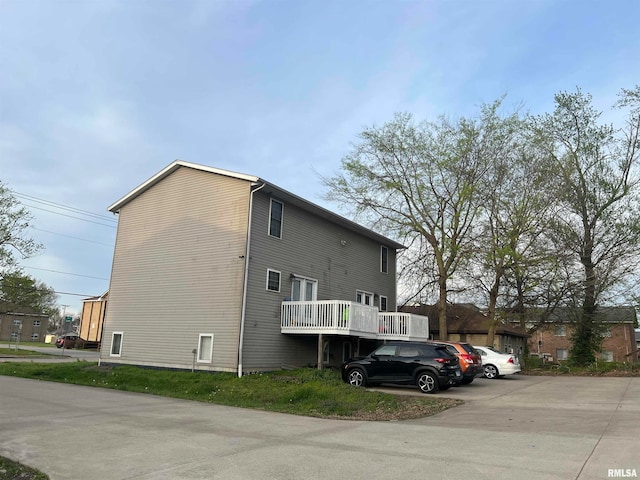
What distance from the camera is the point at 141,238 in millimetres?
21281

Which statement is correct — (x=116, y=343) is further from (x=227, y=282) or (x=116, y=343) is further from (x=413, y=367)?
(x=413, y=367)

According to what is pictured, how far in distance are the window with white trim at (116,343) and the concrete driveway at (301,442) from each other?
7270mm

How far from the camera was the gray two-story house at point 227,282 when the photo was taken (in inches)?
704

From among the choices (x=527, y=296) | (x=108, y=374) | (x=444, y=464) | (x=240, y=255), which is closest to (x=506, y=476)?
(x=444, y=464)

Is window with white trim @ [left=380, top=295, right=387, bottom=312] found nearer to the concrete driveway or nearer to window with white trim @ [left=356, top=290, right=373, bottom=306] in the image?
window with white trim @ [left=356, top=290, right=373, bottom=306]

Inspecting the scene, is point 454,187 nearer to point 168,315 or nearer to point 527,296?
point 527,296

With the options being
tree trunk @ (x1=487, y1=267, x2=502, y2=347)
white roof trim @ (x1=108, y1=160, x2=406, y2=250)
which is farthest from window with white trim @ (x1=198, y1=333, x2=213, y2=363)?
tree trunk @ (x1=487, y1=267, x2=502, y2=347)

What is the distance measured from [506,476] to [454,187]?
2280cm

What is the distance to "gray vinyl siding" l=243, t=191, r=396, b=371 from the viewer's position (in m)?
18.0

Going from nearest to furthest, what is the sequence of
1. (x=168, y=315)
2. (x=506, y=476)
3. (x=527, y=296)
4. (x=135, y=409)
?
1. (x=506, y=476)
2. (x=135, y=409)
3. (x=168, y=315)
4. (x=527, y=296)

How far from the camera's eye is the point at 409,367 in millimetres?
15922

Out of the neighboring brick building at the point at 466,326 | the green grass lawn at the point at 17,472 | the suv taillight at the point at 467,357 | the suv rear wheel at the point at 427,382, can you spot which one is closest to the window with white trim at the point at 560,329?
the neighboring brick building at the point at 466,326

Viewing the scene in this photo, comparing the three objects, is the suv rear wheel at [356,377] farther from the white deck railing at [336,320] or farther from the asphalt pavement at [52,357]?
the asphalt pavement at [52,357]

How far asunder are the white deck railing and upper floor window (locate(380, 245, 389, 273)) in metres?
6.26
